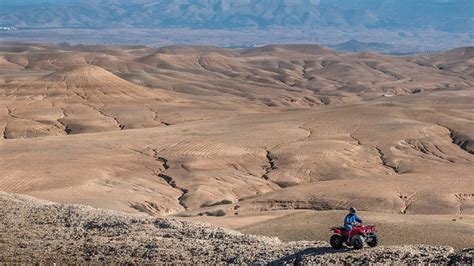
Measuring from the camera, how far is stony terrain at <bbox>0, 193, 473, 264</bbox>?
56.4 ft

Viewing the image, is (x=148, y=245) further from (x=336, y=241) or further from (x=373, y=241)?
(x=373, y=241)

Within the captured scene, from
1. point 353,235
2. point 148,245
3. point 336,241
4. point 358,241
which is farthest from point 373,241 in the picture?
point 148,245

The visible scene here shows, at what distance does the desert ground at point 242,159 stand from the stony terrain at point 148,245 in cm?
580

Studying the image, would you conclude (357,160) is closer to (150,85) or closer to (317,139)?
(317,139)

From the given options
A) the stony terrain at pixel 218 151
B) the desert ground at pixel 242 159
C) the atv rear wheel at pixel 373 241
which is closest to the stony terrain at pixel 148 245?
the atv rear wheel at pixel 373 241

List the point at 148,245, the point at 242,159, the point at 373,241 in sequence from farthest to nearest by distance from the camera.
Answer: the point at 242,159 < the point at 148,245 < the point at 373,241

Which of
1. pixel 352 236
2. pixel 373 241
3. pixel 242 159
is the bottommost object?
pixel 242 159

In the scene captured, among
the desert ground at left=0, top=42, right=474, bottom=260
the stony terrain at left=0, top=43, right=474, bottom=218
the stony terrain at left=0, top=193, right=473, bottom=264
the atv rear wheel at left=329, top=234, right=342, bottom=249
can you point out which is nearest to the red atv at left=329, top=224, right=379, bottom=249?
the atv rear wheel at left=329, top=234, right=342, bottom=249

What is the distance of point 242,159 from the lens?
5000cm

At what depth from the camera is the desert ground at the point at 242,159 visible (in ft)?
116

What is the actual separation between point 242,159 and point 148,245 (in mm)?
30680

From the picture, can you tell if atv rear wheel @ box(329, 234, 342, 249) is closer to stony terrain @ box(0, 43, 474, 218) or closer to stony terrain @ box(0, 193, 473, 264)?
stony terrain @ box(0, 193, 473, 264)

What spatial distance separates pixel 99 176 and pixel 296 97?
85651 millimetres

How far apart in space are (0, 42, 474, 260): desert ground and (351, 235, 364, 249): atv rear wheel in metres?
7.34
